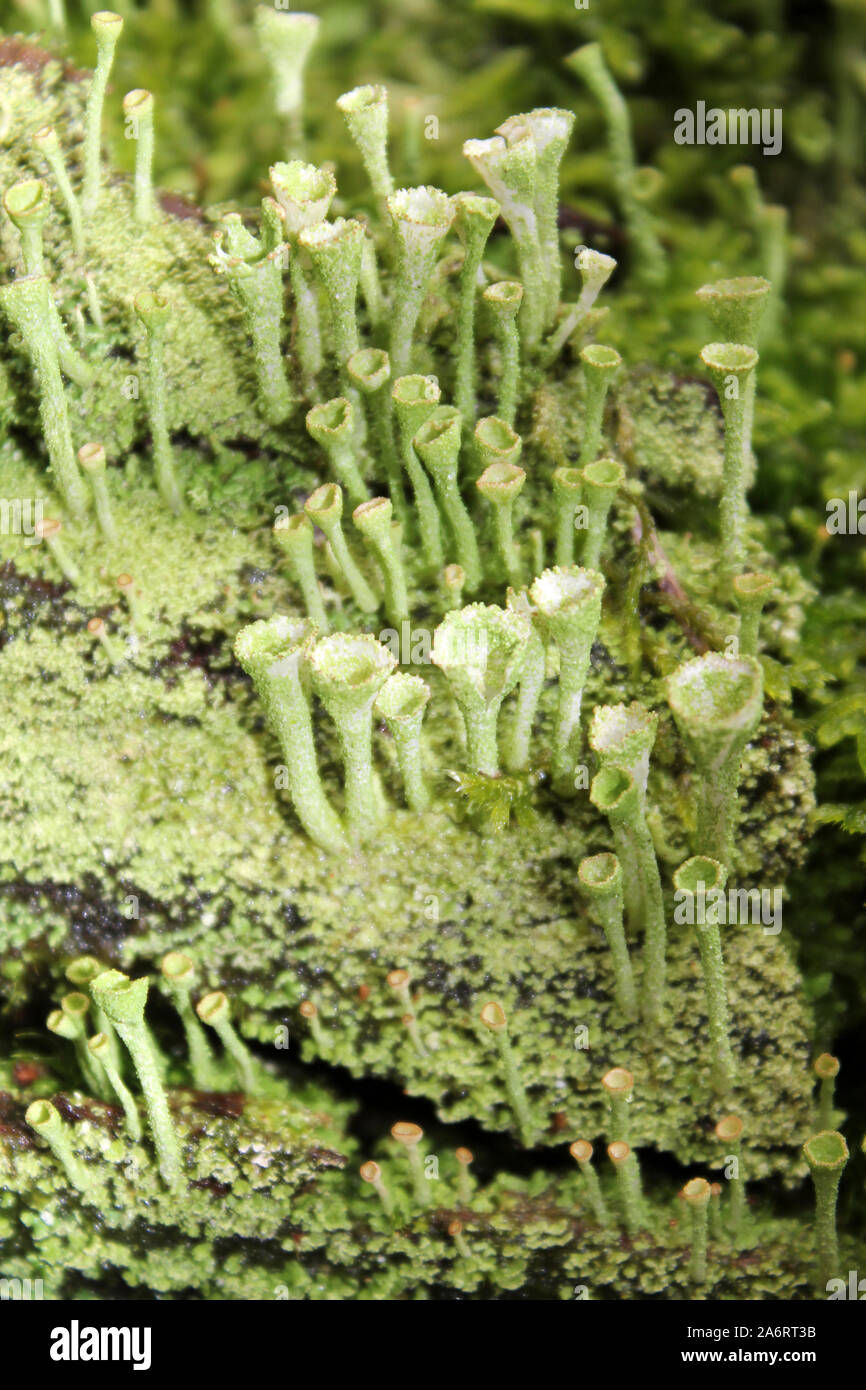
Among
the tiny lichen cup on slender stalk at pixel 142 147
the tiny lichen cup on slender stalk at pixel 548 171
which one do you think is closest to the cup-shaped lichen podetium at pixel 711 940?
the tiny lichen cup on slender stalk at pixel 548 171

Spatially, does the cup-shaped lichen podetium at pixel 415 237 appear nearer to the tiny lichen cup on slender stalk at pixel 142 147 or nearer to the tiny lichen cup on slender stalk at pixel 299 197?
the tiny lichen cup on slender stalk at pixel 299 197

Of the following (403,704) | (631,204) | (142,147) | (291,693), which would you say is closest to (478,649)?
(403,704)

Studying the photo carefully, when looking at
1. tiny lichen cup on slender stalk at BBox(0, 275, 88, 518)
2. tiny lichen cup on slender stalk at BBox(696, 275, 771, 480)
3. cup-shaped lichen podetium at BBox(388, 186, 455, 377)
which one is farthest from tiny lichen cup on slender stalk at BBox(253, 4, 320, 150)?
tiny lichen cup on slender stalk at BBox(696, 275, 771, 480)

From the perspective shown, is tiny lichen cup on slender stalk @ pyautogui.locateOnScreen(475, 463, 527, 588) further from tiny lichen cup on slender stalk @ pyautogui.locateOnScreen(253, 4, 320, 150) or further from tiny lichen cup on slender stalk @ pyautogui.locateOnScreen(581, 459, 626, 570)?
tiny lichen cup on slender stalk @ pyautogui.locateOnScreen(253, 4, 320, 150)

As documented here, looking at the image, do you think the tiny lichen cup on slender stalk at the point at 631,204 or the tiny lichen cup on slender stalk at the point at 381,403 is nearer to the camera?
the tiny lichen cup on slender stalk at the point at 381,403

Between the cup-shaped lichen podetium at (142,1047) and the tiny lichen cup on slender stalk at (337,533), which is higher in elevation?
the tiny lichen cup on slender stalk at (337,533)

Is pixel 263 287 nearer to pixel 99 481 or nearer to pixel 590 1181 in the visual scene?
pixel 99 481
